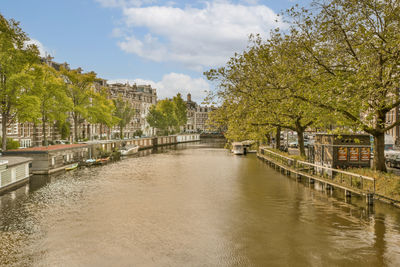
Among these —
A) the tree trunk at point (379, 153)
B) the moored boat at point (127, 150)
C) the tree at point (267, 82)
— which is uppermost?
the tree at point (267, 82)

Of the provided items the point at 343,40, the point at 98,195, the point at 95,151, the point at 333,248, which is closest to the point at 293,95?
the point at 343,40

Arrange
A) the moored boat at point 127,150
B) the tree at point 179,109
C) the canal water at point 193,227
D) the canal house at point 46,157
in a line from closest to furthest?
the canal water at point 193,227
the canal house at point 46,157
the moored boat at point 127,150
the tree at point 179,109

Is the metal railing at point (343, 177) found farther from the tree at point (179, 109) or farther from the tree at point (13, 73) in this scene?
the tree at point (179, 109)

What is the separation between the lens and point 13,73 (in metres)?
37.9

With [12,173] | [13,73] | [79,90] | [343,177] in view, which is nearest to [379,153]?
[343,177]

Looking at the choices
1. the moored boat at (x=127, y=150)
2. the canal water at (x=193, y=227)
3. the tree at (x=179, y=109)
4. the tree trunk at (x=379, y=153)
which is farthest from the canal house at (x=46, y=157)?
the tree at (x=179, y=109)

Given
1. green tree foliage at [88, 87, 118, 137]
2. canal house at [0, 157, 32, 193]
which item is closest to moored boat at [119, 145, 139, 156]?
green tree foliage at [88, 87, 118, 137]

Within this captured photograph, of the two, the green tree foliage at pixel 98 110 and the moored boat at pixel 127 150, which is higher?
the green tree foliage at pixel 98 110

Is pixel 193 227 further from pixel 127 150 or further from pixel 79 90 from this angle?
pixel 127 150

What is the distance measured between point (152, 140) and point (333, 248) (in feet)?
274

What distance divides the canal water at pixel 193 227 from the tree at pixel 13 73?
38.3 ft

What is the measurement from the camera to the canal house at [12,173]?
91.5ft

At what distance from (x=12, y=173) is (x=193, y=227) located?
68.5 feet

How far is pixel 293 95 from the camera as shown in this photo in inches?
907
